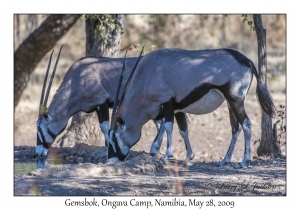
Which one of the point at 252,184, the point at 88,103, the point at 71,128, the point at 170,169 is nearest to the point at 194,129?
the point at 71,128

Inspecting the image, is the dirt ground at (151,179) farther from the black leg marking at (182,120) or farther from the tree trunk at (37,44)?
the tree trunk at (37,44)

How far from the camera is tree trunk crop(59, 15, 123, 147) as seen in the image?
11523mm

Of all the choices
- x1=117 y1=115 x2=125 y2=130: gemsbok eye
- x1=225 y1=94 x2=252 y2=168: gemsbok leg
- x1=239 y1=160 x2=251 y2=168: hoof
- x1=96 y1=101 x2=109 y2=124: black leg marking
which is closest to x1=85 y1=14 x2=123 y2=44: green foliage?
x1=96 y1=101 x2=109 y2=124: black leg marking

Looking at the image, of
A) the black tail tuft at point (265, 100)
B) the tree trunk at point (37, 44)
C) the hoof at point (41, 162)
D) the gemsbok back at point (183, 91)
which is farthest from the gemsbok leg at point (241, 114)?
the tree trunk at point (37, 44)

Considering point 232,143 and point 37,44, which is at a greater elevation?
point 37,44

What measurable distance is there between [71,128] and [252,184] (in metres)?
5.40

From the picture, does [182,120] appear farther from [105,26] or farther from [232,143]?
[105,26]

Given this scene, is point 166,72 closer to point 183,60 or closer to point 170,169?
point 183,60

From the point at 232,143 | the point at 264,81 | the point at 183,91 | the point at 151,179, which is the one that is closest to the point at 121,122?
the point at 183,91

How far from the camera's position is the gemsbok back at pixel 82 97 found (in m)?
9.41

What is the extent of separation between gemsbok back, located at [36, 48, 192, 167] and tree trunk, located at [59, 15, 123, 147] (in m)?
1.68

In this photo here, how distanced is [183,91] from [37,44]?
541 centimetres

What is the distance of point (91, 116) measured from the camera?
38.5ft

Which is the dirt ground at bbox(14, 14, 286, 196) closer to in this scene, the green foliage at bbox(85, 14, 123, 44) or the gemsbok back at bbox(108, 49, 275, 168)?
the gemsbok back at bbox(108, 49, 275, 168)
